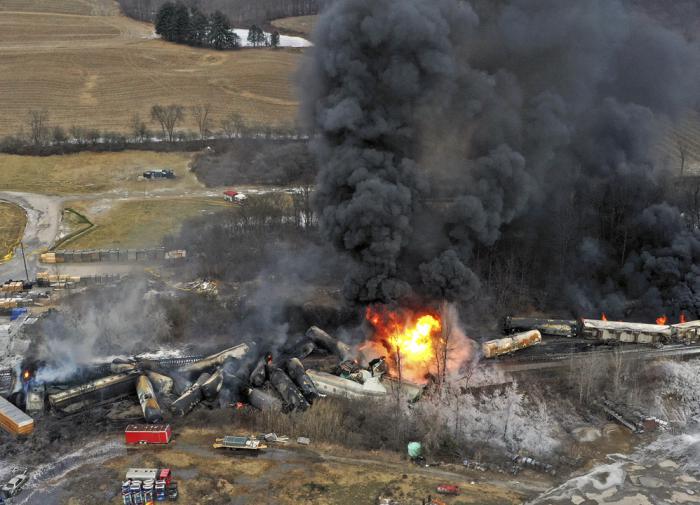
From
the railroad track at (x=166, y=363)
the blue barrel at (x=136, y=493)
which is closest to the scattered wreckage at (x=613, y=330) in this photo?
the railroad track at (x=166, y=363)

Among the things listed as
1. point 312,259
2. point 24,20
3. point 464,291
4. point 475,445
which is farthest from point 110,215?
point 24,20

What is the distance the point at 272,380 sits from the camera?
141 feet

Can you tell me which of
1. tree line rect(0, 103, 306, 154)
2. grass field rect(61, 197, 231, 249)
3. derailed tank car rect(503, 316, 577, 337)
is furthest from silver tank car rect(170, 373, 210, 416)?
tree line rect(0, 103, 306, 154)

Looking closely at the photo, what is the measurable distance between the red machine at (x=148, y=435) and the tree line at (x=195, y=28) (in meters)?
98.2

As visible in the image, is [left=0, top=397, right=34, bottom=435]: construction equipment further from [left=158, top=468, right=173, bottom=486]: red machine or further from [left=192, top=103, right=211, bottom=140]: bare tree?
[left=192, top=103, right=211, bottom=140]: bare tree

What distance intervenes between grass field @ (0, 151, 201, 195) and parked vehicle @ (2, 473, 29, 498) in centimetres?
4884

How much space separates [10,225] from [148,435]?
137 feet

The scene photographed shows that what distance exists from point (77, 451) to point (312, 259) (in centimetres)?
2799

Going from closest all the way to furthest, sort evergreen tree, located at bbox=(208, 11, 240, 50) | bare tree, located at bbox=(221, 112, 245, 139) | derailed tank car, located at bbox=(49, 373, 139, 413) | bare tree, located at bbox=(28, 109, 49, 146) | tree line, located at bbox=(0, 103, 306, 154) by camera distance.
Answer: derailed tank car, located at bbox=(49, 373, 139, 413), tree line, located at bbox=(0, 103, 306, 154), bare tree, located at bbox=(28, 109, 49, 146), bare tree, located at bbox=(221, 112, 245, 139), evergreen tree, located at bbox=(208, 11, 240, 50)

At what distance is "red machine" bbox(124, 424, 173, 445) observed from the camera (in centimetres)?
3828

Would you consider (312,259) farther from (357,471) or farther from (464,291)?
(357,471)

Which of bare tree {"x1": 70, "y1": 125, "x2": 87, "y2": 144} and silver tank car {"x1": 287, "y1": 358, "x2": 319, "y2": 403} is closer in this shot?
silver tank car {"x1": 287, "y1": 358, "x2": 319, "y2": 403}

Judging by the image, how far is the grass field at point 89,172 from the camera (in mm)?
81250

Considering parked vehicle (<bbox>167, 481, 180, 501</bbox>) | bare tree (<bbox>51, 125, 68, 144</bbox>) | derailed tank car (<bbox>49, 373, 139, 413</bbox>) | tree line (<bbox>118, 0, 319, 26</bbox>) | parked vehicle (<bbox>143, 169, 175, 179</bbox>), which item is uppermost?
tree line (<bbox>118, 0, 319, 26</bbox>)
